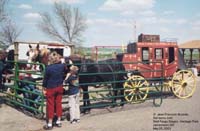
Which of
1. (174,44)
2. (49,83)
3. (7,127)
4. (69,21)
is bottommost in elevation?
(7,127)

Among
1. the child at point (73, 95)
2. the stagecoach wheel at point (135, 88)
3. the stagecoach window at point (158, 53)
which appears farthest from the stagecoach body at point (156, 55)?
the child at point (73, 95)

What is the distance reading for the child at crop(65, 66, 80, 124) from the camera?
841 centimetres

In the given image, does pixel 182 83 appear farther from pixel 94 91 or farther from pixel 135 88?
pixel 94 91

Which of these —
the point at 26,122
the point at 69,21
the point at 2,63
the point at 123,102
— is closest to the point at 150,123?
the point at 123,102

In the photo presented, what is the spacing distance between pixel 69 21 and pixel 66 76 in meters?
43.4

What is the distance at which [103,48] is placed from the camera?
2036cm

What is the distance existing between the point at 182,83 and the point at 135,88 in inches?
108

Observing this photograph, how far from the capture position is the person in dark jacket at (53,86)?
8023 millimetres

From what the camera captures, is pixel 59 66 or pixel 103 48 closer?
pixel 59 66

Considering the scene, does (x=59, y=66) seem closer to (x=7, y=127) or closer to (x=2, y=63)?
(x=7, y=127)

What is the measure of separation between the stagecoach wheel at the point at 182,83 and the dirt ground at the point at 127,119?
5.95 feet

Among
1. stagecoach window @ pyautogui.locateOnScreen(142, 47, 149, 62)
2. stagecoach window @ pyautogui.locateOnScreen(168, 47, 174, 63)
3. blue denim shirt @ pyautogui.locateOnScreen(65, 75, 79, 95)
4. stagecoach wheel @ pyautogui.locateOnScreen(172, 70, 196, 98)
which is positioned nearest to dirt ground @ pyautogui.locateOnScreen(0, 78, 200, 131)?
blue denim shirt @ pyautogui.locateOnScreen(65, 75, 79, 95)

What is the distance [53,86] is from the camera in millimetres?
8055

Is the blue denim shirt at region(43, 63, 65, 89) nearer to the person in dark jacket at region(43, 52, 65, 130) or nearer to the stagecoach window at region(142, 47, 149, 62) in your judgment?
the person in dark jacket at region(43, 52, 65, 130)
